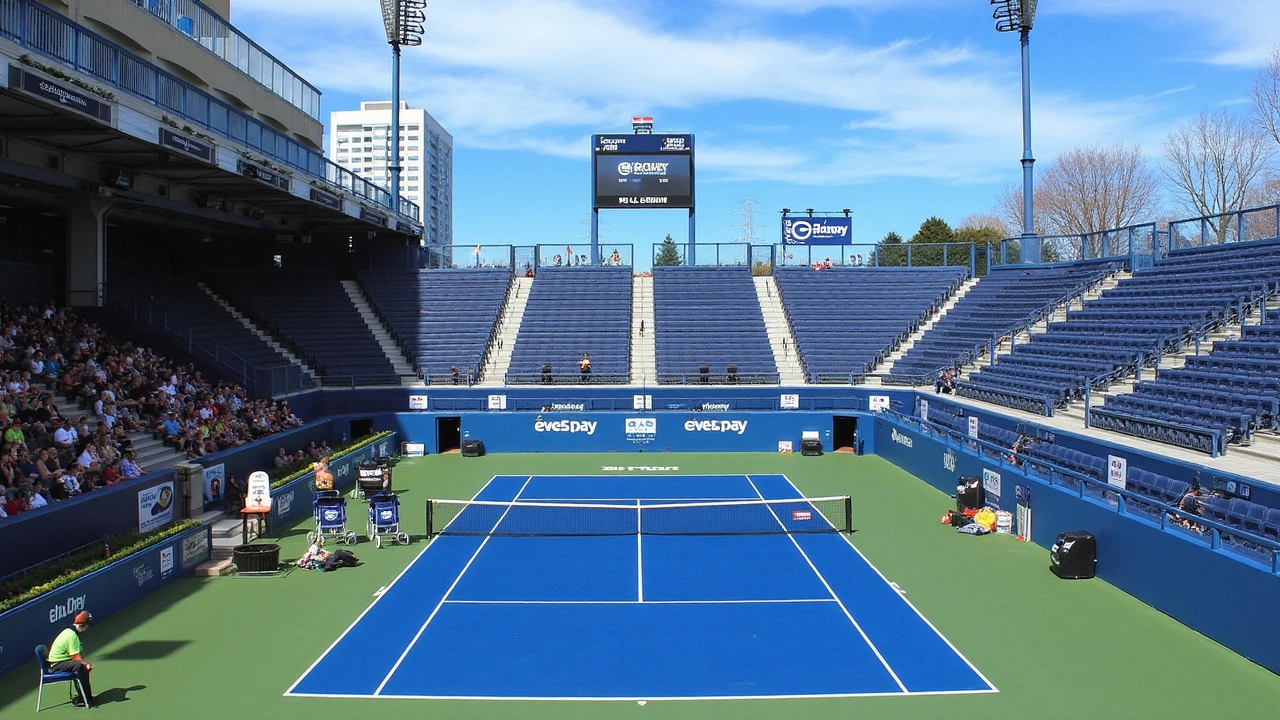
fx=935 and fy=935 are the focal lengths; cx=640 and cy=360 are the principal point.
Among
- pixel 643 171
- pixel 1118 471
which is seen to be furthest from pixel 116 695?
pixel 643 171

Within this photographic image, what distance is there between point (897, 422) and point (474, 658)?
22551mm

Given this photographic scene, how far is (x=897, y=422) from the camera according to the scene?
33.2 meters

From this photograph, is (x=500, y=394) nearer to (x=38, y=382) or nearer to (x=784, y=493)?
(x=784, y=493)

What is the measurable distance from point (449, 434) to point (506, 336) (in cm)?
825

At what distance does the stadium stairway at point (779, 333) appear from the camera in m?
41.6

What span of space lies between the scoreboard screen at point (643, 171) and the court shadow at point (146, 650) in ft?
117

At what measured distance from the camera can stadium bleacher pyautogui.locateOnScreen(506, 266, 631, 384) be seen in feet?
135

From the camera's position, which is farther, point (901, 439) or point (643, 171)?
point (643, 171)

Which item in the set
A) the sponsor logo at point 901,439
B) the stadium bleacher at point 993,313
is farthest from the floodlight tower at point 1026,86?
the sponsor logo at point 901,439

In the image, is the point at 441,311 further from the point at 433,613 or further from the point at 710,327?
the point at 433,613

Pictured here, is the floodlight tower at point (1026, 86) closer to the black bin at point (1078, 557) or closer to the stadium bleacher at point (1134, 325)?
the stadium bleacher at point (1134, 325)

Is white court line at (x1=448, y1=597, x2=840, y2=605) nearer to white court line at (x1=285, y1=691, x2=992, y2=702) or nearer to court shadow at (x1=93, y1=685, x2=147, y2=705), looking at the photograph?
white court line at (x1=285, y1=691, x2=992, y2=702)

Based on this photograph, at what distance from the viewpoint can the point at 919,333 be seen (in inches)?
1703

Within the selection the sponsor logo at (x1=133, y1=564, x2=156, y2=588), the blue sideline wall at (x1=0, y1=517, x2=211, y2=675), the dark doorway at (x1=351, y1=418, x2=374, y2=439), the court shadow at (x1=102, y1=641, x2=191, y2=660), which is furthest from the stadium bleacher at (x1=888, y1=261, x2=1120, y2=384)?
the court shadow at (x1=102, y1=641, x2=191, y2=660)
